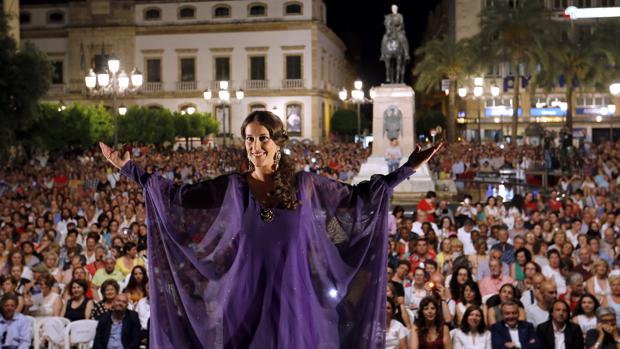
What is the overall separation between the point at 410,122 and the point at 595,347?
55.9 feet

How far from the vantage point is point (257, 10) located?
59844mm

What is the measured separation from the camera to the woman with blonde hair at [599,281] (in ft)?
28.4

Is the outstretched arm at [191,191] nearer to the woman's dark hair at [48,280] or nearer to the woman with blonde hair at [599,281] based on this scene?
the woman's dark hair at [48,280]

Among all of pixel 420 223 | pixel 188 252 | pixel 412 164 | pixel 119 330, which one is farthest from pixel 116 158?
pixel 420 223

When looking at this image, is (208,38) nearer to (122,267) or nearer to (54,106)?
(54,106)

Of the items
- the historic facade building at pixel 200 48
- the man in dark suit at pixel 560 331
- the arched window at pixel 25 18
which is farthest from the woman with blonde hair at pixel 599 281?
the arched window at pixel 25 18

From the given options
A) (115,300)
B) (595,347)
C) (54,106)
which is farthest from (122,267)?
(54,106)

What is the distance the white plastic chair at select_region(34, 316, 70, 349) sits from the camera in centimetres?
767

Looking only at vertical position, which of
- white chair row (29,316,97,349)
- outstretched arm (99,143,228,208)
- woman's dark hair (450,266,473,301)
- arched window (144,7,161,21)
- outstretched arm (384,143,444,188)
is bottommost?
white chair row (29,316,97,349)

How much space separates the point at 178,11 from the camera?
60.4 meters

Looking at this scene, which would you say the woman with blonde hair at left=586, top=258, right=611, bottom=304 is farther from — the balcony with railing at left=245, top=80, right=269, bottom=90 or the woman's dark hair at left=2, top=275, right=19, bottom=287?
the balcony with railing at left=245, top=80, right=269, bottom=90

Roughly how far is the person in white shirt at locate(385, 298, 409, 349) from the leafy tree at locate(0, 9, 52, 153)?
1865cm

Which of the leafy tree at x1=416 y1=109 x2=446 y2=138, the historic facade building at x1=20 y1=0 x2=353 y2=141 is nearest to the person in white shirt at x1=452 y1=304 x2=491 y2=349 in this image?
the leafy tree at x1=416 y1=109 x2=446 y2=138

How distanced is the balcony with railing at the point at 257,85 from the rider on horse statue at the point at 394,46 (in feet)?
119
